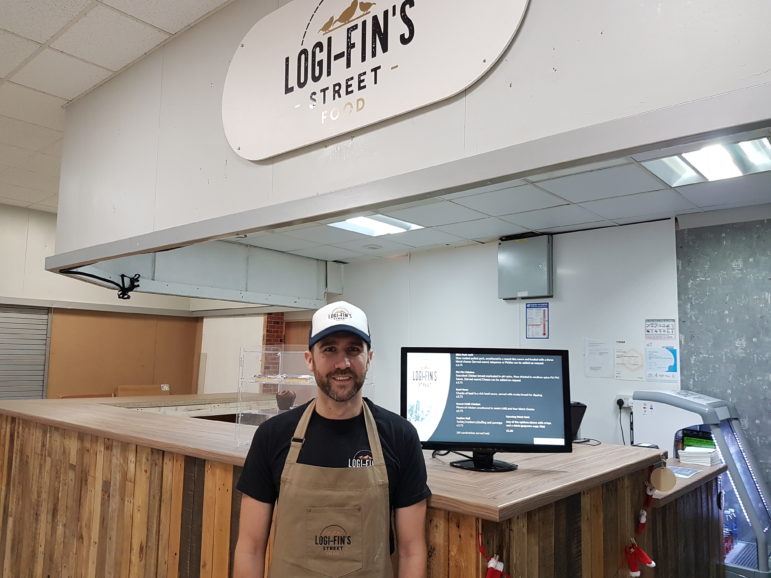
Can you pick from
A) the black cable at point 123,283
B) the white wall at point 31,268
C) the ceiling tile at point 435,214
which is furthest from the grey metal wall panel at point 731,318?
the white wall at point 31,268

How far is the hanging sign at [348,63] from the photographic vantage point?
1.90 m

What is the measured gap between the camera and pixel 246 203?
2.66 metres

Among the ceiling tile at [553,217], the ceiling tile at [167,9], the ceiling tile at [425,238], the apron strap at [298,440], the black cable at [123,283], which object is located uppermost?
the ceiling tile at [167,9]

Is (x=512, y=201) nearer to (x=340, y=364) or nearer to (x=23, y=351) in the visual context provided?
(x=340, y=364)

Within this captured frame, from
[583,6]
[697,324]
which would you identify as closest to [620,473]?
[583,6]

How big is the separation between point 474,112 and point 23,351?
21.6ft

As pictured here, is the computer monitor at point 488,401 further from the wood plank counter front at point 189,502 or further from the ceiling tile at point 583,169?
the ceiling tile at point 583,169

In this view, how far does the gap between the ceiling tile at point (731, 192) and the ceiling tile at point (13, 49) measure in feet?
13.1

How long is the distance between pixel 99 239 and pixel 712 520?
3.83 meters

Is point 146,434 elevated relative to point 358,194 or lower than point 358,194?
lower

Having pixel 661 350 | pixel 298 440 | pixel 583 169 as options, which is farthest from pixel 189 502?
pixel 661 350

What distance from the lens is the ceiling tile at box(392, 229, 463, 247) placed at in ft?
16.4

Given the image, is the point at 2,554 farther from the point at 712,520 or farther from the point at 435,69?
the point at 712,520

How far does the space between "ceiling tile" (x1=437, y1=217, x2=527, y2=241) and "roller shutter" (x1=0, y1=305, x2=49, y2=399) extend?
5.03 meters
